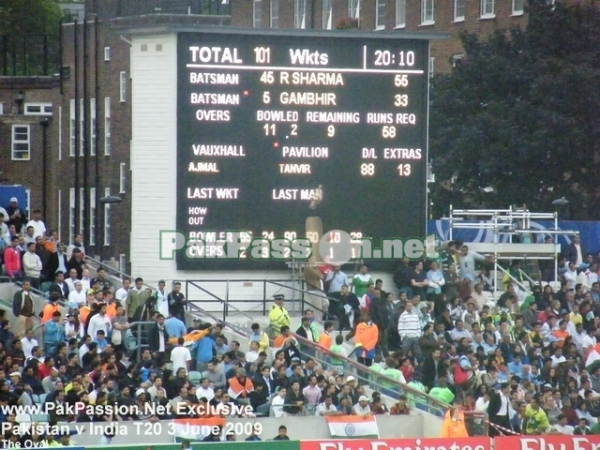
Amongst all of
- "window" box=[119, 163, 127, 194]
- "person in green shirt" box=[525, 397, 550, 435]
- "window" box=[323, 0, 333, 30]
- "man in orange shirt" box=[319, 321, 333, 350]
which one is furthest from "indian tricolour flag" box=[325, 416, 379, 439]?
"window" box=[323, 0, 333, 30]

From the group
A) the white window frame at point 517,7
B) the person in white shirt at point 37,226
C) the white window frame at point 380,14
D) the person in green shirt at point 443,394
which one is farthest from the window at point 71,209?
the person in green shirt at point 443,394

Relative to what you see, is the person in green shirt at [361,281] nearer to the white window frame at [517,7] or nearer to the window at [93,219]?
the white window frame at [517,7]

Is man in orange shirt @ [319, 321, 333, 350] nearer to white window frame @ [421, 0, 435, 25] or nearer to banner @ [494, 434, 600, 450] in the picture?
banner @ [494, 434, 600, 450]

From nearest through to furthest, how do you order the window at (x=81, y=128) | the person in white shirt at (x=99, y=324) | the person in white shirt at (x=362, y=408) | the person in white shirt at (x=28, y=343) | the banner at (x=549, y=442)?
the banner at (x=549, y=442) → the person in white shirt at (x=28, y=343) → the person in white shirt at (x=362, y=408) → the person in white shirt at (x=99, y=324) → the window at (x=81, y=128)

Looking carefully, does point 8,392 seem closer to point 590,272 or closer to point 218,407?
point 218,407

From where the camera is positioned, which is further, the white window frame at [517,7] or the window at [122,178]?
the window at [122,178]

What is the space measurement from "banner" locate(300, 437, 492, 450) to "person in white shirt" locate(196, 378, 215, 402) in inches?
71.1

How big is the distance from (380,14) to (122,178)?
11.1 m

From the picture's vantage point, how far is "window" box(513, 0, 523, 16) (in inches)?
1988

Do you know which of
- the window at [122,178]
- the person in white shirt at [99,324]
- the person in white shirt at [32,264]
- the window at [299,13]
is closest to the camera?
the person in white shirt at [99,324]

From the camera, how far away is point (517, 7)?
50719 mm

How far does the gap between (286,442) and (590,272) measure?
1217 cm

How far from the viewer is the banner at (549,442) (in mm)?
21969

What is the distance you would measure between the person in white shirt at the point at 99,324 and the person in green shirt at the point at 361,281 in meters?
4.59
